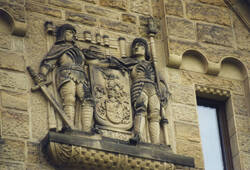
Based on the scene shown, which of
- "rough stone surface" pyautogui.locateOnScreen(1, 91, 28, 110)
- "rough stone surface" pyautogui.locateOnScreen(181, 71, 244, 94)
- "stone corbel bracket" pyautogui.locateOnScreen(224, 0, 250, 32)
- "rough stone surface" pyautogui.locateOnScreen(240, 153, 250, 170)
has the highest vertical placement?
"stone corbel bracket" pyautogui.locateOnScreen(224, 0, 250, 32)

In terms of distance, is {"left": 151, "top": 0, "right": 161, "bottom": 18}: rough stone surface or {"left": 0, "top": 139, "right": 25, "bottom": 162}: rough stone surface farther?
{"left": 151, "top": 0, "right": 161, "bottom": 18}: rough stone surface

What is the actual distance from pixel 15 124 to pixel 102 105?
1.16 m

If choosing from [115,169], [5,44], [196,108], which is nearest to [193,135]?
[196,108]

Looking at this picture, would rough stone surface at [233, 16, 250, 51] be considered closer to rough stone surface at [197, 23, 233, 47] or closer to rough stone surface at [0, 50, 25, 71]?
rough stone surface at [197, 23, 233, 47]

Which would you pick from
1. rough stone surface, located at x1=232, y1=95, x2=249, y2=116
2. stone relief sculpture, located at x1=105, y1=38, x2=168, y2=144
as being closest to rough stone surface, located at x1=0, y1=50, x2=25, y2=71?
stone relief sculpture, located at x1=105, y1=38, x2=168, y2=144

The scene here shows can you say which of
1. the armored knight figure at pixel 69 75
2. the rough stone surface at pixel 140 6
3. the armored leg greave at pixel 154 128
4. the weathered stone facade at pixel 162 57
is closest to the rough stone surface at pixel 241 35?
the weathered stone facade at pixel 162 57

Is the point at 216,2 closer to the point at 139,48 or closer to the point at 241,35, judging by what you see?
the point at 241,35

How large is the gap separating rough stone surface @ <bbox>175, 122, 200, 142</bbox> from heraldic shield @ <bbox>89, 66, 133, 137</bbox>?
2.18ft

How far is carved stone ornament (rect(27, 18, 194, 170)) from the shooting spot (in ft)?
41.8

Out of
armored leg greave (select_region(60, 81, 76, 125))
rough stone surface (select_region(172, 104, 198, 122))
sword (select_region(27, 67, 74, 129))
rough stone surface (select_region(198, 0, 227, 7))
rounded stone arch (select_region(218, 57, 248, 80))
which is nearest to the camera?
sword (select_region(27, 67, 74, 129))

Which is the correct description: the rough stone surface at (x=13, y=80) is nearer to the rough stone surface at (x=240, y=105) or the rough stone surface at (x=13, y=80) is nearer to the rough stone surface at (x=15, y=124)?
the rough stone surface at (x=15, y=124)

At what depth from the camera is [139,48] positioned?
45.7ft

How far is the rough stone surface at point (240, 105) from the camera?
46.9 ft

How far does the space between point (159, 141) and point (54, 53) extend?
65.6 inches
